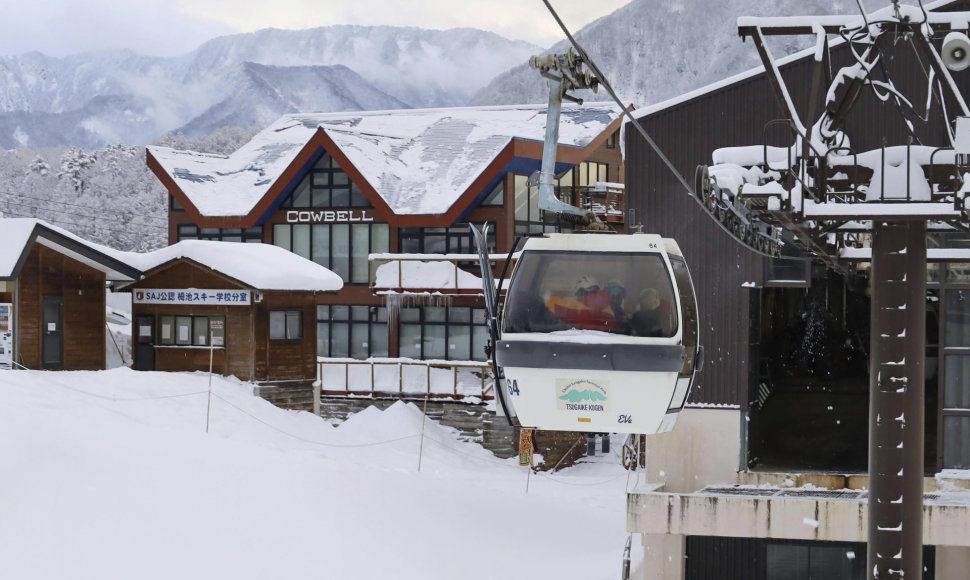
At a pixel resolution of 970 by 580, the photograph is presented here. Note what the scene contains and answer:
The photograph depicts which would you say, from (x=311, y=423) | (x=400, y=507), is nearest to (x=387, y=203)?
(x=311, y=423)

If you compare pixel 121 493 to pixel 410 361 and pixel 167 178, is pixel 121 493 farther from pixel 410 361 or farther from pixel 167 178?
pixel 167 178

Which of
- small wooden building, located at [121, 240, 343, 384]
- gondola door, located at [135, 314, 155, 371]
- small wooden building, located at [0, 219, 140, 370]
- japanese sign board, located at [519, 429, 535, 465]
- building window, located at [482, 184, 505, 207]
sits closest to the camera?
small wooden building, located at [0, 219, 140, 370]

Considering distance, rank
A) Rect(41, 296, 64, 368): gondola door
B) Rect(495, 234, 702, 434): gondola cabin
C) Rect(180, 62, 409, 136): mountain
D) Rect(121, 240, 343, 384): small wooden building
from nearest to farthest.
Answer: Rect(495, 234, 702, 434): gondola cabin, Rect(41, 296, 64, 368): gondola door, Rect(121, 240, 343, 384): small wooden building, Rect(180, 62, 409, 136): mountain

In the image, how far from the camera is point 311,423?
28359 mm

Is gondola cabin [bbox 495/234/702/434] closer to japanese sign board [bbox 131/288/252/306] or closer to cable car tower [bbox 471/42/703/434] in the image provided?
cable car tower [bbox 471/42/703/434]

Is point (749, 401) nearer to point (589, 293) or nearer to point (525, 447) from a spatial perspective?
point (589, 293)

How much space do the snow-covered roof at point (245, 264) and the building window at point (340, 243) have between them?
7.54 meters

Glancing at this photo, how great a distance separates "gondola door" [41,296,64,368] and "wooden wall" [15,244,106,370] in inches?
4.1

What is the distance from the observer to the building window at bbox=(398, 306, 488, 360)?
37.6 meters

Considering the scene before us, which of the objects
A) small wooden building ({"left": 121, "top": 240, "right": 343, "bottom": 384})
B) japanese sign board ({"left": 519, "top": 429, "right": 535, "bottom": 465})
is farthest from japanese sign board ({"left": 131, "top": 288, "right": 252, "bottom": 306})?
japanese sign board ({"left": 519, "top": 429, "right": 535, "bottom": 465})

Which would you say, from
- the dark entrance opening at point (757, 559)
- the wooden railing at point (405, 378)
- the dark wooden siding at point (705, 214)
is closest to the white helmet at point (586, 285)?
the dark wooden siding at point (705, 214)

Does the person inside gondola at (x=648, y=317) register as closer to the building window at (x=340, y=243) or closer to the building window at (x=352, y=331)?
the building window at (x=352, y=331)

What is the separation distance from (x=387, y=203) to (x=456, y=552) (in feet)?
68.7

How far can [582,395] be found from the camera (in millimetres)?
10578
